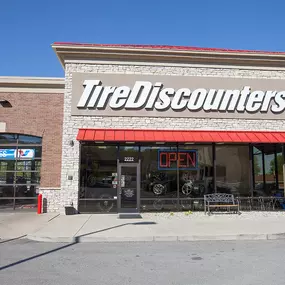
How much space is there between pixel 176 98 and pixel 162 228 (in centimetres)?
706

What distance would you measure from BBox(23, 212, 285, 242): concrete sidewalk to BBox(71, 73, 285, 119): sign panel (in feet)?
16.3

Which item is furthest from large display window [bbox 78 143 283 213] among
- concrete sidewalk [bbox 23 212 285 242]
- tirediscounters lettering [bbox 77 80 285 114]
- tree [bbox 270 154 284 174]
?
tirediscounters lettering [bbox 77 80 285 114]

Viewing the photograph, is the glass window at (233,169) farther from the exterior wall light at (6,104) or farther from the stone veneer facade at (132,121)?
the exterior wall light at (6,104)

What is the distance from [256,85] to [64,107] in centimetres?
966

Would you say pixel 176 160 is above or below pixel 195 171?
above

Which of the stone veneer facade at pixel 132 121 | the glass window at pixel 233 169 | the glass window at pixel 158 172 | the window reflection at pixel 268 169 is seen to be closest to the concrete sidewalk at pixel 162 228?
the glass window at pixel 158 172

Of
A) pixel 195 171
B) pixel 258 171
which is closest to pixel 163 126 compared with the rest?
pixel 195 171

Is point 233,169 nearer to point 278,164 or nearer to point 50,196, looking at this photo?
point 278,164

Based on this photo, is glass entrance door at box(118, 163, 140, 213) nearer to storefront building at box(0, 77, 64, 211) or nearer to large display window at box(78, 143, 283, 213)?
large display window at box(78, 143, 283, 213)

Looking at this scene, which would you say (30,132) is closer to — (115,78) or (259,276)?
→ (115,78)

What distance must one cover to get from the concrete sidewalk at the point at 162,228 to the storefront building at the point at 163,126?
1.42 metres

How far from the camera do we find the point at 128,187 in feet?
49.5

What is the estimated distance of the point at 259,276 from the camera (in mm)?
5664

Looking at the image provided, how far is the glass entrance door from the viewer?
15.0 m
